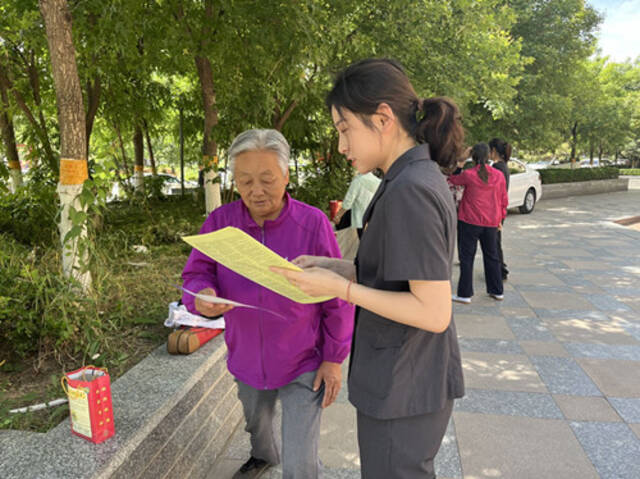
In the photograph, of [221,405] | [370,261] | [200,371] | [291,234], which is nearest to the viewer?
[370,261]

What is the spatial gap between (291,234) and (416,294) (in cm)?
93

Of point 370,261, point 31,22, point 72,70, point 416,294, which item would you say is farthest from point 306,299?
point 31,22

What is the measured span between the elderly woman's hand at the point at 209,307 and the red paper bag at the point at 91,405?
485 mm

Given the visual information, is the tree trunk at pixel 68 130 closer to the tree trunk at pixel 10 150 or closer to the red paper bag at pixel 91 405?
the red paper bag at pixel 91 405

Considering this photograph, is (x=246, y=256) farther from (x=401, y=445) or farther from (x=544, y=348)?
(x=544, y=348)

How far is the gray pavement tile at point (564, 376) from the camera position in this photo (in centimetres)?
371

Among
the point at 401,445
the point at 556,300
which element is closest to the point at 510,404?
the point at 401,445

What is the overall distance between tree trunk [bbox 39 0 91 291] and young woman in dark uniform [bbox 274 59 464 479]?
2586 millimetres

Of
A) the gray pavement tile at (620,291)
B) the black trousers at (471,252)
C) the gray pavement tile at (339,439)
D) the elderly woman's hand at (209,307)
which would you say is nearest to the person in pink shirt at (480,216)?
the black trousers at (471,252)

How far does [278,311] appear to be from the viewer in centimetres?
204

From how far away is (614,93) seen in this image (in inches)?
1045

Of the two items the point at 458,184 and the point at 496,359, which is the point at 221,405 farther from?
the point at 458,184

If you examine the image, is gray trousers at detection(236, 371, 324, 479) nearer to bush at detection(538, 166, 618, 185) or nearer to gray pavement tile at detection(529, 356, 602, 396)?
gray pavement tile at detection(529, 356, 602, 396)

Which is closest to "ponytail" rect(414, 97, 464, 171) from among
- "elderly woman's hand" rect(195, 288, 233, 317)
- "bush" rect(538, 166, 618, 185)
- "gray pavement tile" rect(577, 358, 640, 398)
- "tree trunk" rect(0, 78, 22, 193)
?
"elderly woman's hand" rect(195, 288, 233, 317)
